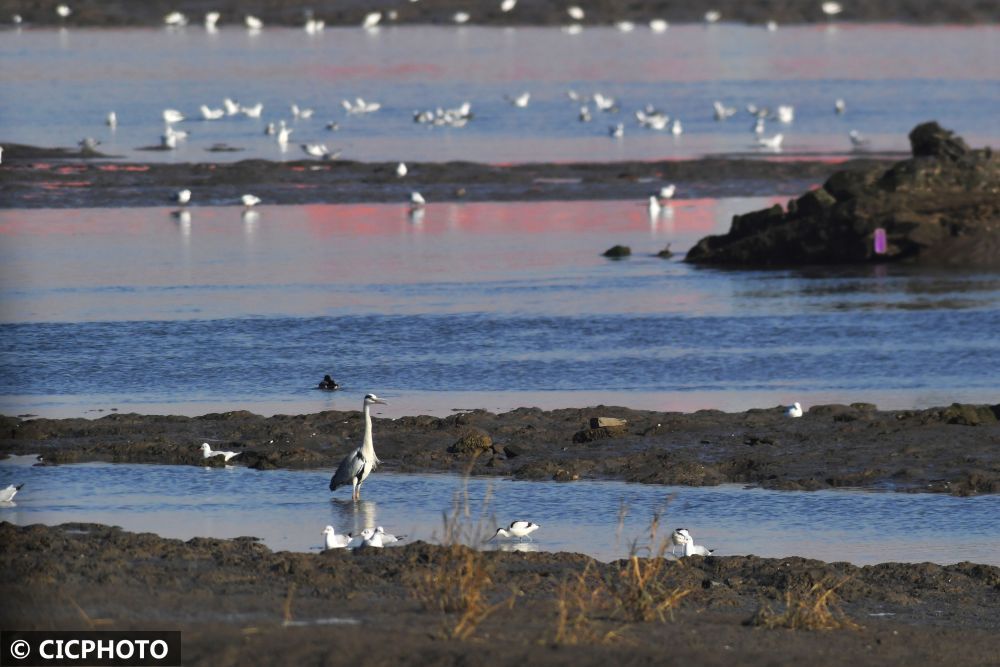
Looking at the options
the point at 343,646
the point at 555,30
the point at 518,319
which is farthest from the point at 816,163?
the point at 555,30

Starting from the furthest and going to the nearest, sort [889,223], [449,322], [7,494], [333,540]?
[889,223], [449,322], [7,494], [333,540]

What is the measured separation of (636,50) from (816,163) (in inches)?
1877

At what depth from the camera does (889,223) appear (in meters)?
31.5

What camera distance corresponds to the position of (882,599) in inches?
495

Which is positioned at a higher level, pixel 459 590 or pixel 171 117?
pixel 171 117

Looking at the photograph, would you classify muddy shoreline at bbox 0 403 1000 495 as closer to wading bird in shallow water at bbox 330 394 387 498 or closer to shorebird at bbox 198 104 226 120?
wading bird in shallow water at bbox 330 394 387 498

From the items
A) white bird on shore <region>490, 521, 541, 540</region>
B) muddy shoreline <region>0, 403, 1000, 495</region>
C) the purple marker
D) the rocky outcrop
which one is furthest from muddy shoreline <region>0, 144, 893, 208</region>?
white bird on shore <region>490, 521, 541, 540</region>

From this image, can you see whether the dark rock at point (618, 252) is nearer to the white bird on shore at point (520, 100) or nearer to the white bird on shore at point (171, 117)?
the white bird on shore at point (171, 117)

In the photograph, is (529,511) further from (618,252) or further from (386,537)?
(618,252)

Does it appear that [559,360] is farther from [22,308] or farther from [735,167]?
[735,167]

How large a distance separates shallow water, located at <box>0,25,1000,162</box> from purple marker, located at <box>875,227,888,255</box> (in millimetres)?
15909

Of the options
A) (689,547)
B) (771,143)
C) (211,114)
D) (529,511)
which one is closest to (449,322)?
(529,511)

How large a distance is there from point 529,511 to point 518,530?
1231 millimetres

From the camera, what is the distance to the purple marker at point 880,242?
1228 inches
